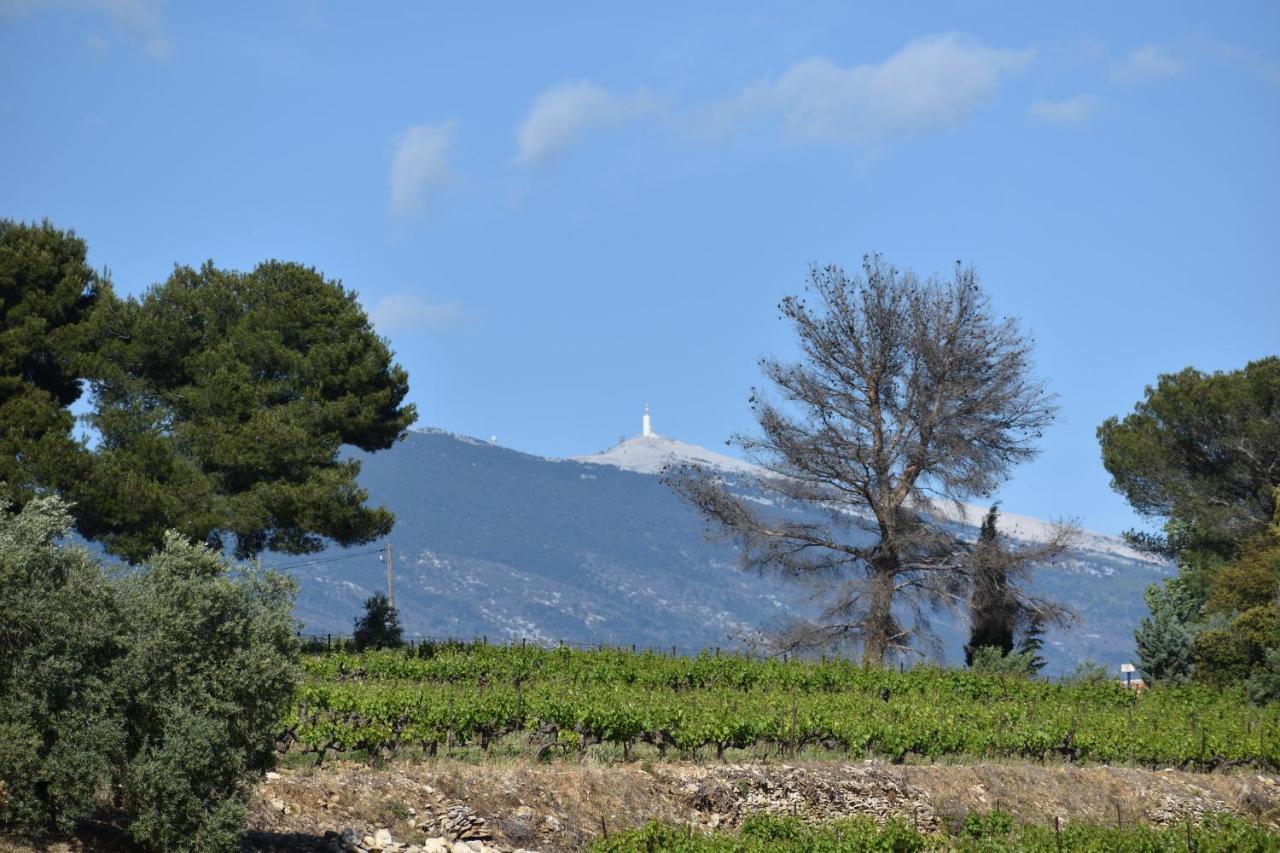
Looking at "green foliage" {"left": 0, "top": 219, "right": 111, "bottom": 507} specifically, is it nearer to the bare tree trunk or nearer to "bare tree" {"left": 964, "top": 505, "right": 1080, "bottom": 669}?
the bare tree trunk

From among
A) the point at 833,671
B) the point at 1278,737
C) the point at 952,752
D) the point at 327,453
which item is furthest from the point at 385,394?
the point at 1278,737

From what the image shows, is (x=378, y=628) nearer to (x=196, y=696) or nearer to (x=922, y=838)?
(x=922, y=838)

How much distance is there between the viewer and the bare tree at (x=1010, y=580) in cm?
4459

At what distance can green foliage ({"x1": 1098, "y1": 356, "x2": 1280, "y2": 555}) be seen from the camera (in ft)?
186

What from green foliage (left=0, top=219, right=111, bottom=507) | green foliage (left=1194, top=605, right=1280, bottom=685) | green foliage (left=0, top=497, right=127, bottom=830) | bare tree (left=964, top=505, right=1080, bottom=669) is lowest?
green foliage (left=0, top=497, right=127, bottom=830)

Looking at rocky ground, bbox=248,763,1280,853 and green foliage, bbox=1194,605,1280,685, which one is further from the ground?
green foliage, bbox=1194,605,1280,685

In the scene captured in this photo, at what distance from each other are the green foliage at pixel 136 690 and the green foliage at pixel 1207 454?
4558cm

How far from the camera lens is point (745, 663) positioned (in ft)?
131

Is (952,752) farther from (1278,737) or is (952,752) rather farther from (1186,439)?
(1186,439)

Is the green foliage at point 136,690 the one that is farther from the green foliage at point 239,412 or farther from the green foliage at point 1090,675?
the green foliage at point 1090,675

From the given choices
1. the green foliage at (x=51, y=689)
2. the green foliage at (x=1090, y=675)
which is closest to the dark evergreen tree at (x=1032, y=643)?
the green foliage at (x=1090, y=675)

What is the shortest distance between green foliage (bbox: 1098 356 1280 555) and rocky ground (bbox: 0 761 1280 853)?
2643cm

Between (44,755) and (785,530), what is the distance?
31.8m

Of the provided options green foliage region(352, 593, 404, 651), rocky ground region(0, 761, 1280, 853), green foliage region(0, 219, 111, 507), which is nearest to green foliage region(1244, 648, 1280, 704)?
rocky ground region(0, 761, 1280, 853)
